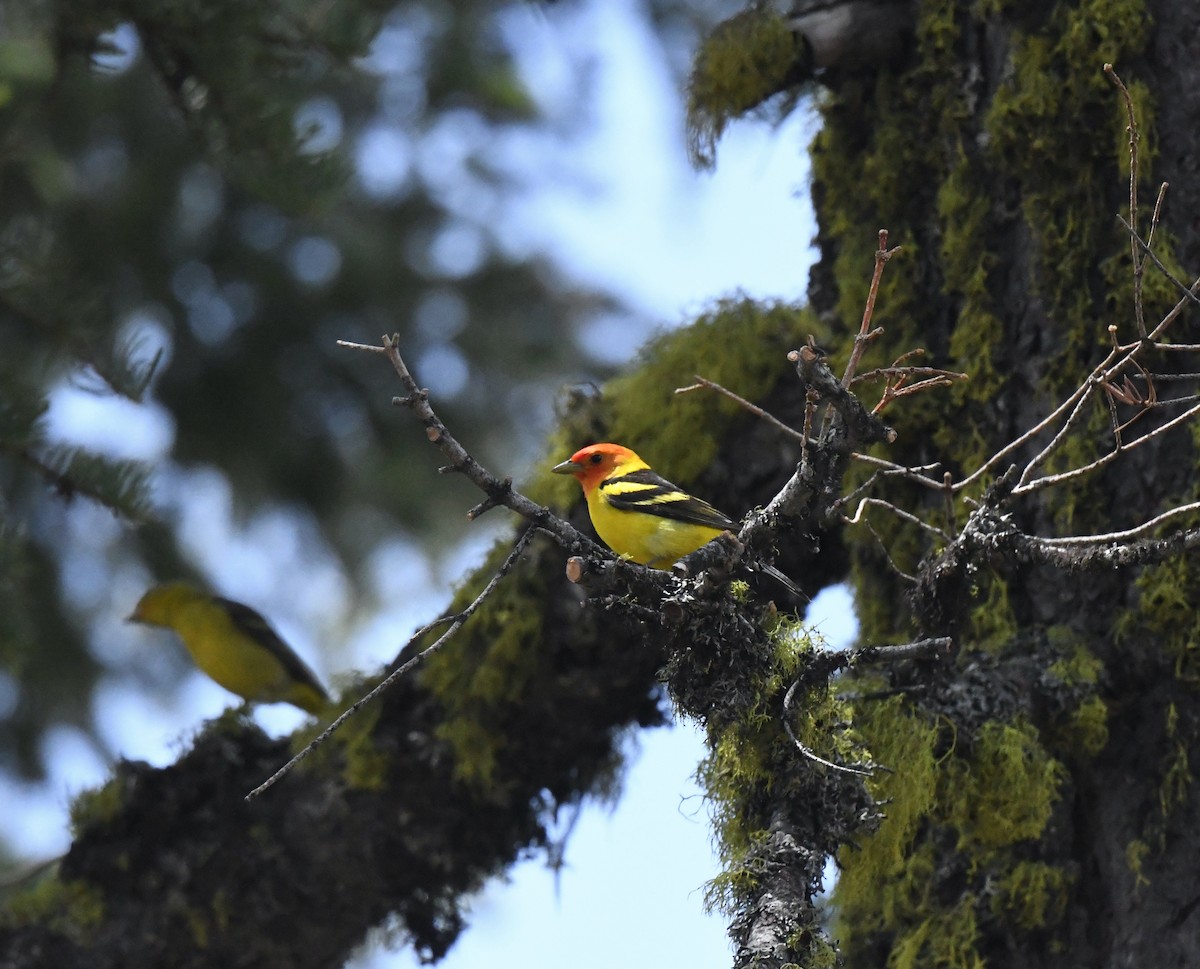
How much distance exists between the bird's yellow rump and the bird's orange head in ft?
8.31

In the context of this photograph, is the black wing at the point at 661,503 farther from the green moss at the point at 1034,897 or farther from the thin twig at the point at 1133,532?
the thin twig at the point at 1133,532

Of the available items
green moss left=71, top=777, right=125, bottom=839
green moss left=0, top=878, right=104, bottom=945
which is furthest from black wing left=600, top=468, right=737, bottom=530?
green moss left=0, top=878, right=104, bottom=945

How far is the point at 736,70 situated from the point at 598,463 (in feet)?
4.27

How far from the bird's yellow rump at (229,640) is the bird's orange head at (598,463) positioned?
253 cm

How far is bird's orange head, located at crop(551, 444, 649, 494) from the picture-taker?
13.9ft

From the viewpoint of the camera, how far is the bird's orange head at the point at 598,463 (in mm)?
4234

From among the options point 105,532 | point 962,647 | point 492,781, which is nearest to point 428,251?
point 105,532

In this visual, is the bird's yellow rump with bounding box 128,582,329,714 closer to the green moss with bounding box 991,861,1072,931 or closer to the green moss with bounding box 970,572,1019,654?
the green moss with bounding box 970,572,1019,654

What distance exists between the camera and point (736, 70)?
4223 mm

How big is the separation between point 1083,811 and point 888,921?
552mm

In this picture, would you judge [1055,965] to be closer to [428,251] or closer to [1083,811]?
[1083,811]

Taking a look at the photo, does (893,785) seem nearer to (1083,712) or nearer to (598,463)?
(1083,712)

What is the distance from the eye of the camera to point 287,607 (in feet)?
25.3

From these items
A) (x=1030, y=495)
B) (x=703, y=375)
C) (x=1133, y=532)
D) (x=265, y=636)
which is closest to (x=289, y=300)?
(x=265, y=636)
